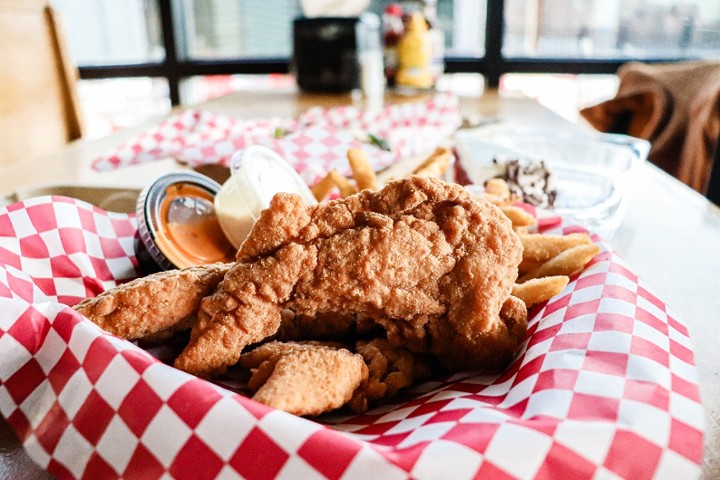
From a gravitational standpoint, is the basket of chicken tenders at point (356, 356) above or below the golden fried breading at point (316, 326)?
above

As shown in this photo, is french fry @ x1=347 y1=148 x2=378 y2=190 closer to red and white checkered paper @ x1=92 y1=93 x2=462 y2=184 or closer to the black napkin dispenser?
red and white checkered paper @ x1=92 y1=93 x2=462 y2=184

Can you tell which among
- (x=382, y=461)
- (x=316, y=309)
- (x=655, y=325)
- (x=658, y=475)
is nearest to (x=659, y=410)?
(x=658, y=475)

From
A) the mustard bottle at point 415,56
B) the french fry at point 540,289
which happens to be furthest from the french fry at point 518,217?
the mustard bottle at point 415,56

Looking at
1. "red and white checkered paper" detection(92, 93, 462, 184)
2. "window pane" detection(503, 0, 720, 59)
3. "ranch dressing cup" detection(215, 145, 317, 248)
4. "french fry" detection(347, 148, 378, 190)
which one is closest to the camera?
"ranch dressing cup" detection(215, 145, 317, 248)

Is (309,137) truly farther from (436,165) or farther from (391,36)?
(391,36)

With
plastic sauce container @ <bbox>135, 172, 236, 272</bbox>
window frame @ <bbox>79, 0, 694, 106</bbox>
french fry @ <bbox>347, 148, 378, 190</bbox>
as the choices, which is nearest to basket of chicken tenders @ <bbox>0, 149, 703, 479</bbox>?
plastic sauce container @ <bbox>135, 172, 236, 272</bbox>

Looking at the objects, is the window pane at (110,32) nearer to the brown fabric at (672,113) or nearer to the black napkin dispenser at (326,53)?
the black napkin dispenser at (326,53)

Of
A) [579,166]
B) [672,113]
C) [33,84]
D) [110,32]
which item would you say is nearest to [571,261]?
[579,166]

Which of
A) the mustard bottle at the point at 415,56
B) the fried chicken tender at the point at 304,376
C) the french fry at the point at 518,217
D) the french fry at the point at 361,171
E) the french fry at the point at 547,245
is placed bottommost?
the fried chicken tender at the point at 304,376
